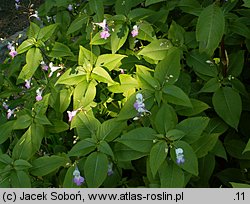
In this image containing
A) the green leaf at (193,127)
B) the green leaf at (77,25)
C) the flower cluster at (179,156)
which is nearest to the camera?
the flower cluster at (179,156)

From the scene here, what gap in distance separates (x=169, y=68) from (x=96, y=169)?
49 cm

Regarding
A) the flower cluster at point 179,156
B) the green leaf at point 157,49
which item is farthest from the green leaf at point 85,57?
the flower cluster at point 179,156

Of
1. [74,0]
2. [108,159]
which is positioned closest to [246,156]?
[108,159]

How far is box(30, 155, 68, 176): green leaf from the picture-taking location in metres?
1.87

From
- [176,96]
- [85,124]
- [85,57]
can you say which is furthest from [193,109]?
[85,57]

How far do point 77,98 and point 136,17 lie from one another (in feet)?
1.50

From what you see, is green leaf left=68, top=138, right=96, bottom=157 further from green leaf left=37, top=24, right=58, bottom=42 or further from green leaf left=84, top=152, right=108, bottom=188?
green leaf left=37, top=24, right=58, bottom=42

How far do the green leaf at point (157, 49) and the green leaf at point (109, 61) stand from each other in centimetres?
11

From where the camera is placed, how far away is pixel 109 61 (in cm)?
212

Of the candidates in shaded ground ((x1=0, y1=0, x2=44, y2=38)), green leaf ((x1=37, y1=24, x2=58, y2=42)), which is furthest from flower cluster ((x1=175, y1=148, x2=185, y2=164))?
shaded ground ((x1=0, y1=0, x2=44, y2=38))

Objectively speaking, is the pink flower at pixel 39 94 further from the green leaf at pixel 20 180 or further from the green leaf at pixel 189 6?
the green leaf at pixel 189 6

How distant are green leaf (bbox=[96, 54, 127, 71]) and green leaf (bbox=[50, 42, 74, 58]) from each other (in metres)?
0.19

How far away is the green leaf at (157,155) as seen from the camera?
166 centimetres

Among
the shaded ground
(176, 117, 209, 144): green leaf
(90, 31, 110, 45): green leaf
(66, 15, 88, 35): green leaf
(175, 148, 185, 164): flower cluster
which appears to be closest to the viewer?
(175, 148, 185, 164): flower cluster
